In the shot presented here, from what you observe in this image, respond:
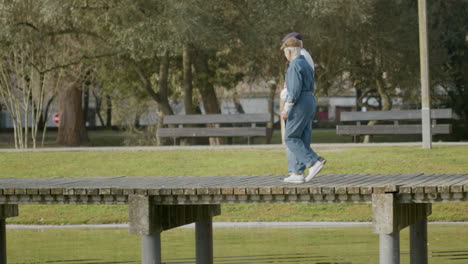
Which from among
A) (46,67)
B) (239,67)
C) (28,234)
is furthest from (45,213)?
(239,67)

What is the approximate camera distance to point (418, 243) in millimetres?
13047

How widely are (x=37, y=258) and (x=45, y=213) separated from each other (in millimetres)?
5039

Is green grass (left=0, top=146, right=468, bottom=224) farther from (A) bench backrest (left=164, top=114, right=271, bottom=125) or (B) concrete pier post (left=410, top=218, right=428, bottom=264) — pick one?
(B) concrete pier post (left=410, top=218, right=428, bottom=264)

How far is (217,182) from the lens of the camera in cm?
1238

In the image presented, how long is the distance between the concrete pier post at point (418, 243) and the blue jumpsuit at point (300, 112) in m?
2.07

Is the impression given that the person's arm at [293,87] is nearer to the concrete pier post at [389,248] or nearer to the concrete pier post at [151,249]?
the concrete pier post at [389,248]

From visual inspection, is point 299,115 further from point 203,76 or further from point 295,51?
point 203,76

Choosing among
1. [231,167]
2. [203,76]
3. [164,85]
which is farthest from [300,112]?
[203,76]

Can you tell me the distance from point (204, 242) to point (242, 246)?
9.66 ft

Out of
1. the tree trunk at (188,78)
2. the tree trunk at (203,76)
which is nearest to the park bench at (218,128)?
the tree trunk at (188,78)

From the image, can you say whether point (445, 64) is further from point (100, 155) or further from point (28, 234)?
point (28, 234)

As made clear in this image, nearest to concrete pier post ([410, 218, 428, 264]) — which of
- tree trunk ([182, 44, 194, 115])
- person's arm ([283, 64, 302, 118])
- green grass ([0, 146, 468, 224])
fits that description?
person's arm ([283, 64, 302, 118])

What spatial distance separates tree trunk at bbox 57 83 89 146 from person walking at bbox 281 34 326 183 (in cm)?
2630

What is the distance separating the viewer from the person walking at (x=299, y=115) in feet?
38.9
